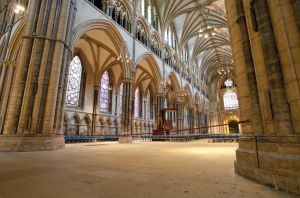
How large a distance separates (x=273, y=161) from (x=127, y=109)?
11019 mm

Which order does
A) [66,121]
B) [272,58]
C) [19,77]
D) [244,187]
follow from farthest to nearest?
[66,121], [19,77], [272,58], [244,187]

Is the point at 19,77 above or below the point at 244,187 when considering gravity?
above

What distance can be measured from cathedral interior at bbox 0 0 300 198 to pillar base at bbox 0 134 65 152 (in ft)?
0.11

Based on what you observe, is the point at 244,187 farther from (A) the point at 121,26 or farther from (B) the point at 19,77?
(A) the point at 121,26

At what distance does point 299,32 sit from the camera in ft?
6.99

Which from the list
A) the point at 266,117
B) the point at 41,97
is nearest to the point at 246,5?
the point at 266,117

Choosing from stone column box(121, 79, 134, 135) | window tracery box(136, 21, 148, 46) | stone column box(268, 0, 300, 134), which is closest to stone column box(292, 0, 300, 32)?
stone column box(268, 0, 300, 134)

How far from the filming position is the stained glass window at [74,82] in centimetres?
1552

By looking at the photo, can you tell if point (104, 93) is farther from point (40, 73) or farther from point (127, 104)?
point (40, 73)

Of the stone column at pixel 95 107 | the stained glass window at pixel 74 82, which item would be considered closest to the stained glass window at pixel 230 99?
the stone column at pixel 95 107

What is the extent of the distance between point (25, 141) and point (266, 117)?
7497 mm

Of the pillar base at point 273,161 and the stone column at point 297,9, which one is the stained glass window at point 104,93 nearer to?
the pillar base at point 273,161

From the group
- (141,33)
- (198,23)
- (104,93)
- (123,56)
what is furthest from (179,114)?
(198,23)

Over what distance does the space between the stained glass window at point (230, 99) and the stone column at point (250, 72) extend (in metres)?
40.0
